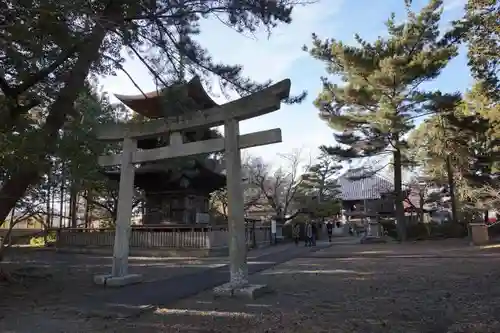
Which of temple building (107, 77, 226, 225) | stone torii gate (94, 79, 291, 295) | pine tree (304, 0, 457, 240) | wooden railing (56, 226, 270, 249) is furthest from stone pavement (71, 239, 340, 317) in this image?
pine tree (304, 0, 457, 240)

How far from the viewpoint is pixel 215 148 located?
8.41 m

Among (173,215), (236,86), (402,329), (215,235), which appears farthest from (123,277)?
(173,215)

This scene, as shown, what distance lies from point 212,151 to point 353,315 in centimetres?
427

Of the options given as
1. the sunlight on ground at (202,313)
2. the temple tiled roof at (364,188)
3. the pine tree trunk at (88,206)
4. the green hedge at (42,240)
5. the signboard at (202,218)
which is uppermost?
the temple tiled roof at (364,188)

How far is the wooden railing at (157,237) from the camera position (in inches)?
732

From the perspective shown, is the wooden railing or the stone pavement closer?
the stone pavement

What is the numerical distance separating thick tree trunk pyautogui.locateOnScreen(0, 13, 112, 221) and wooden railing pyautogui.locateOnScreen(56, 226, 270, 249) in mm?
11022

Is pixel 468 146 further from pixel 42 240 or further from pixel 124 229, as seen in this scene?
pixel 42 240

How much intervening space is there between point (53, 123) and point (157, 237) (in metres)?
12.2

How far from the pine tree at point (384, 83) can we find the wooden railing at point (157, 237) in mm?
9294

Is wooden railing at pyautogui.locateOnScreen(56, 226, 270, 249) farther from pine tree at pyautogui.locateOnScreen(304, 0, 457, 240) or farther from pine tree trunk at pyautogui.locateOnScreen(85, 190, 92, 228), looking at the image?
pine tree at pyautogui.locateOnScreen(304, 0, 457, 240)

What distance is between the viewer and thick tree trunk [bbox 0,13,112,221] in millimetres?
7203

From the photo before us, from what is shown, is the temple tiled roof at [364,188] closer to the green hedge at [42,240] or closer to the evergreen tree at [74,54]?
the green hedge at [42,240]

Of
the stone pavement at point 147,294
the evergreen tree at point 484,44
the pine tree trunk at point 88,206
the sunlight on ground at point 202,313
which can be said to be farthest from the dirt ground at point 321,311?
the pine tree trunk at point 88,206
